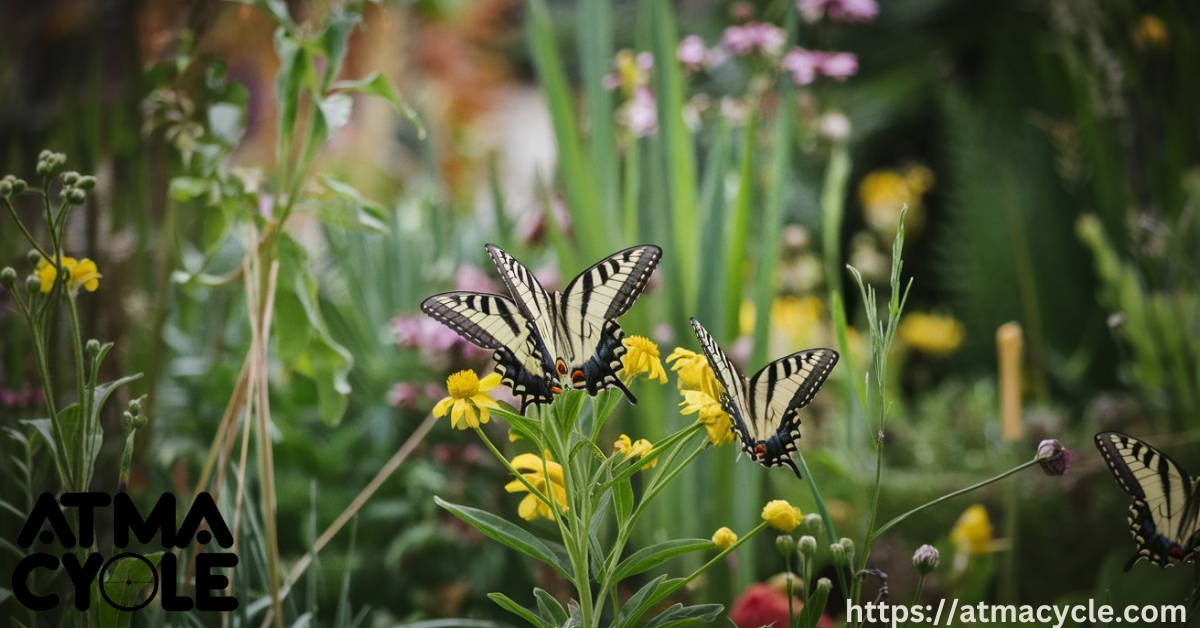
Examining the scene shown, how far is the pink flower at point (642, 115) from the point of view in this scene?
3.24ft

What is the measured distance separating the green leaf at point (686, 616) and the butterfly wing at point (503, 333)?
13cm

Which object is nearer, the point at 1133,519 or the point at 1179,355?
the point at 1133,519

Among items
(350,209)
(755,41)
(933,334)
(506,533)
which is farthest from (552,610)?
(933,334)

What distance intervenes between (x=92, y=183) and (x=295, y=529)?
0.61m

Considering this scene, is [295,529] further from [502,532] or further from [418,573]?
[502,532]

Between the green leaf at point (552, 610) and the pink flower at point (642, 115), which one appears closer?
the green leaf at point (552, 610)

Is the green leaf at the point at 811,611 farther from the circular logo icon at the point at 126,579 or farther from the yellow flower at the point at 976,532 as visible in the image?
the yellow flower at the point at 976,532

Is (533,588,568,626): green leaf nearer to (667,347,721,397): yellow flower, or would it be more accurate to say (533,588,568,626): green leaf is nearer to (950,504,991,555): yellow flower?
(667,347,721,397): yellow flower

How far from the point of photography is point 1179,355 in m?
1.13

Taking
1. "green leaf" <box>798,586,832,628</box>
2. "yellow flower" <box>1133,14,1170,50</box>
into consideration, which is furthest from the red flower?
"yellow flower" <box>1133,14,1170,50</box>

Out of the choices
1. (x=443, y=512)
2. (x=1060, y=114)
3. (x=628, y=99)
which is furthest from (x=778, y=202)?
(x=1060, y=114)

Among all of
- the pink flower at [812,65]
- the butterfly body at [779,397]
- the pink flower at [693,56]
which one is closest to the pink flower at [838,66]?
the pink flower at [812,65]

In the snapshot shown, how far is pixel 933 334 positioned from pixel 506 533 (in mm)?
1393

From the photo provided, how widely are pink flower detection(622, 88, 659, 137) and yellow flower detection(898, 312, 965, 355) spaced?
2.80ft
